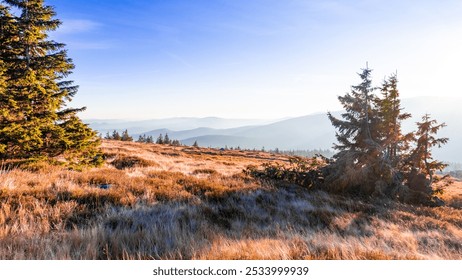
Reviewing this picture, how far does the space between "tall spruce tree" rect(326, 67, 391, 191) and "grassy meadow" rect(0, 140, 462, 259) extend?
3301mm

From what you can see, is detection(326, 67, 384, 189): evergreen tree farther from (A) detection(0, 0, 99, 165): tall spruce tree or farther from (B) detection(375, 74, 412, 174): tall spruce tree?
(A) detection(0, 0, 99, 165): tall spruce tree

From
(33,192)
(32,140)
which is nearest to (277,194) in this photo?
(33,192)

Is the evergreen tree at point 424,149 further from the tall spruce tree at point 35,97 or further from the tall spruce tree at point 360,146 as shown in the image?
the tall spruce tree at point 35,97

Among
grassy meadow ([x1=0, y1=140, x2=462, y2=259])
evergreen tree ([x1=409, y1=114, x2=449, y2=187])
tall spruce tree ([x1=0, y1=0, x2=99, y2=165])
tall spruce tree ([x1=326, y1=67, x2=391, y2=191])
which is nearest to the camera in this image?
grassy meadow ([x1=0, y1=140, x2=462, y2=259])

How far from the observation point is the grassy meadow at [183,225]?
11.2 feet

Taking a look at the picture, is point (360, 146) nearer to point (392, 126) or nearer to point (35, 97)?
point (392, 126)

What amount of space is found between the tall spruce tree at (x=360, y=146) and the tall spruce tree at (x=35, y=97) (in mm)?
11502

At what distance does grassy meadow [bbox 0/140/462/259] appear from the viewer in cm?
342

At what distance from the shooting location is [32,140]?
8086 millimetres

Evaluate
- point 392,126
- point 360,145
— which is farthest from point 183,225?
point 392,126

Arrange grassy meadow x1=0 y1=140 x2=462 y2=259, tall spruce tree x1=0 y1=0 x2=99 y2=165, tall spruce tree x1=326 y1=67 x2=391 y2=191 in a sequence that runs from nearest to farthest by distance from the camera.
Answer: grassy meadow x1=0 y1=140 x2=462 y2=259 < tall spruce tree x1=0 y1=0 x2=99 y2=165 < tall spruce tree x1=326 y1=67 x2=391 y2=191

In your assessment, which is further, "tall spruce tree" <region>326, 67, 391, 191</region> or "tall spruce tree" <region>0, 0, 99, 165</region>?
"tall spruce tree" <region>326, 67, 391, 191</region>

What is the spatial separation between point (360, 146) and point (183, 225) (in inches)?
490

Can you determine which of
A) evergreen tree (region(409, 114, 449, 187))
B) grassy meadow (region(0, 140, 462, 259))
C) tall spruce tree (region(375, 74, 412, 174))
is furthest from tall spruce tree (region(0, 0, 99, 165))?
evergreen tree (region(409, 114, 449, 187))
